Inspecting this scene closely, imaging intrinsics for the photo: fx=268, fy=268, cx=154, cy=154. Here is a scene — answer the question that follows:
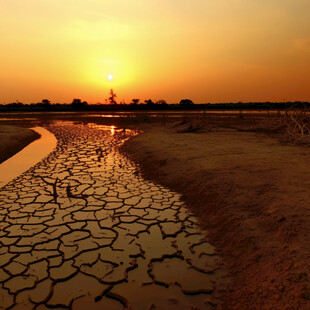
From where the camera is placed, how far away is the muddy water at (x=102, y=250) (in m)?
2.38

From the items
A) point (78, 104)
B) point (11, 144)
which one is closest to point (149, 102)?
point (78, 104)

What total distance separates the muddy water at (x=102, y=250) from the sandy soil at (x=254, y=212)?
242mm

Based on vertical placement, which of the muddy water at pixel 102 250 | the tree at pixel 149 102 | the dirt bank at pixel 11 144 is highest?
the tree at pixel 149 102

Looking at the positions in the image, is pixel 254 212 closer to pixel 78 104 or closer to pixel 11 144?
pixel 11 144

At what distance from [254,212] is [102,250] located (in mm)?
2059

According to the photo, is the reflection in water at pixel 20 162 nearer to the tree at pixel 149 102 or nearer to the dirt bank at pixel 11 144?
the dirt bank at pixel 11 144

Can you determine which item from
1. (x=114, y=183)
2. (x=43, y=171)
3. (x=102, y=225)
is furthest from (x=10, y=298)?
(x=43, y=171)

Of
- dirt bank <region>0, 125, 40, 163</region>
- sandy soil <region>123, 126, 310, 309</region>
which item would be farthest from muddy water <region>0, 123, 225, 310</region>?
dirt bank <region>0, 125, 40, 163</region>

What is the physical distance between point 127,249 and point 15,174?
193 inches

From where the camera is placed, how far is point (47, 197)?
4859mm

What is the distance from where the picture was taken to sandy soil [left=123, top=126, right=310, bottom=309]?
2.26 m

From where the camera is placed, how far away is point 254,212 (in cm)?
364

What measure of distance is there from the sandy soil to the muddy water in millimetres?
242

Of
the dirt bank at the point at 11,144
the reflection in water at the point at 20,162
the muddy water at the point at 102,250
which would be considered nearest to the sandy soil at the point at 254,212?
the muddy water at the point at 102,250
